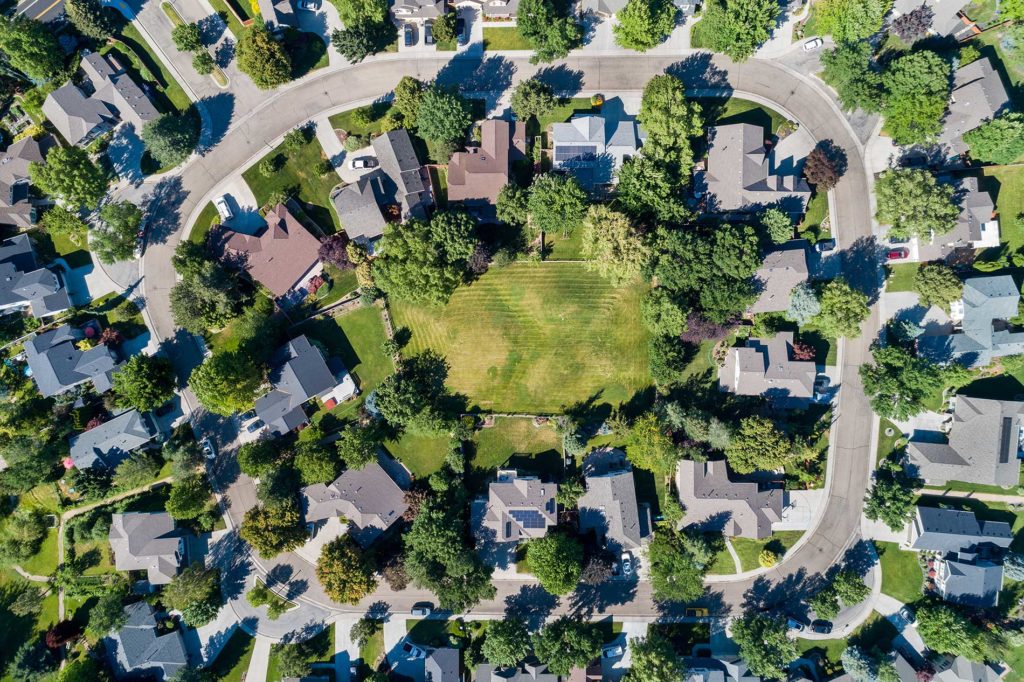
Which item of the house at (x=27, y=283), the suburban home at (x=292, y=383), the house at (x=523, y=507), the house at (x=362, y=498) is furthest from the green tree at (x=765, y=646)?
the house at (x=27, y=283)

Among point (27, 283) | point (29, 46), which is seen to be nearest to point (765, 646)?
point (27, 283)

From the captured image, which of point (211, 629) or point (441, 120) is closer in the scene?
point (441, 120)

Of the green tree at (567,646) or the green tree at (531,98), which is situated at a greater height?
the green tree at (531,98)

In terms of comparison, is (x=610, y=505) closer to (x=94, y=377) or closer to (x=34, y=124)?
(x=94, y=377)

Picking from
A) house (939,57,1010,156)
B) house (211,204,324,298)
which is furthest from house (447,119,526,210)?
house (939,57,1010,156)

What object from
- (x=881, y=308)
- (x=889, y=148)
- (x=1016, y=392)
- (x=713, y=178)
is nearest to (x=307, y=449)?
(x=713, y=178)

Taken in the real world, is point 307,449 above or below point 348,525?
above

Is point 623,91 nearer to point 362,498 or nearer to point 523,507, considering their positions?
point 523,507

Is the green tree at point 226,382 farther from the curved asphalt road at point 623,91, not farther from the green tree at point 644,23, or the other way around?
the green tree at point 644,23
